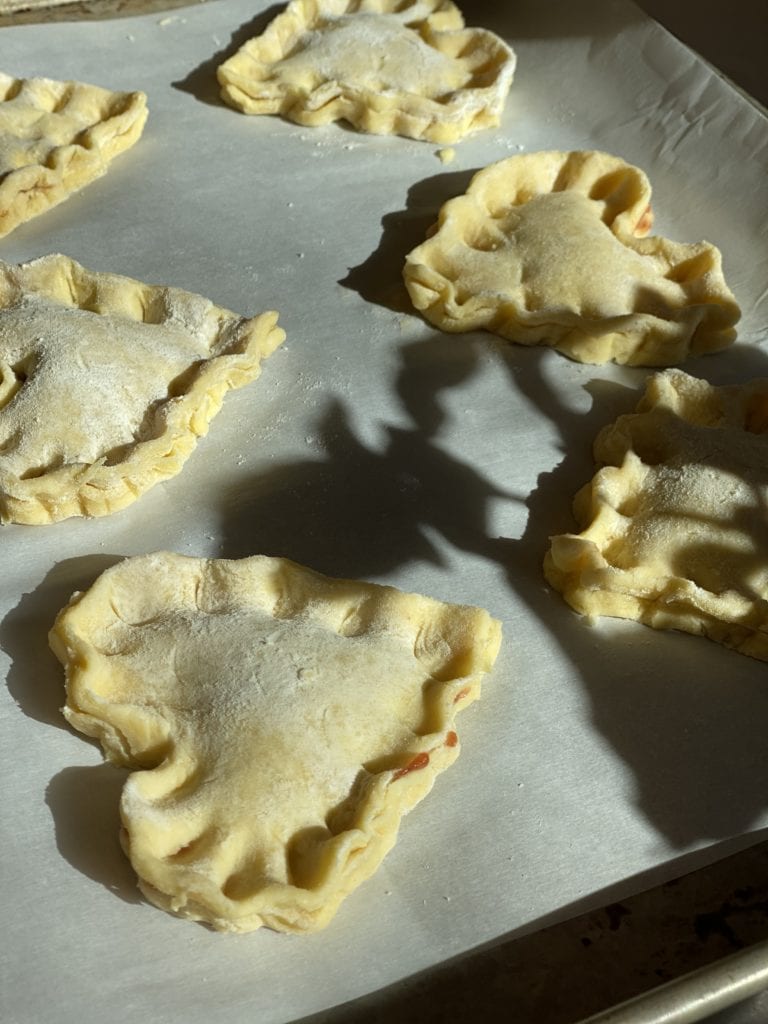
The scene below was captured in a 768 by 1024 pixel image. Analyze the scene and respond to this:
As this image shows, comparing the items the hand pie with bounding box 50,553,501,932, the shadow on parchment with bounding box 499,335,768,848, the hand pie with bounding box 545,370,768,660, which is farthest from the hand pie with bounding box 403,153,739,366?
the hand pie with bounding box 50,553,501,932

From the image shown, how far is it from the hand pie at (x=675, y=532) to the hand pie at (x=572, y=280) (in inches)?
9.0

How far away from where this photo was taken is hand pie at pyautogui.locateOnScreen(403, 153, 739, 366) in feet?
8.22

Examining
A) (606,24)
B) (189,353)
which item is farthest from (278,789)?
(606,24)

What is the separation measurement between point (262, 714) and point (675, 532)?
2.72 feet

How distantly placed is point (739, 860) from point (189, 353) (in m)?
1.41

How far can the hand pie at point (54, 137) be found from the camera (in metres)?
2.71

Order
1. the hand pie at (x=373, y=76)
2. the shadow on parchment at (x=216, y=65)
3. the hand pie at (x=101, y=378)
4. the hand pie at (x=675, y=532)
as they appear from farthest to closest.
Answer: the shadow on parchment at (x=216, y=65) → the hand pie at (x=373, y=76) → the hand pie at (x=101, y=378) → the hand pie at (x=675, y=532)

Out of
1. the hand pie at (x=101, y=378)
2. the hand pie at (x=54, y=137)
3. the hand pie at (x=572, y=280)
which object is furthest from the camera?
the hand pie at (x=54, y=137)

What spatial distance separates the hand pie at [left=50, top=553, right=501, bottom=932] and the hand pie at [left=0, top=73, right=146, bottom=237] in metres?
1.17

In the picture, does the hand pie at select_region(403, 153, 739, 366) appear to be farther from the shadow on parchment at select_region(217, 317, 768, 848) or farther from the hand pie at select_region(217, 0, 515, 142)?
the hand pie at select_region(217, 0, 515, 142)

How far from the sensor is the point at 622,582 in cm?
202

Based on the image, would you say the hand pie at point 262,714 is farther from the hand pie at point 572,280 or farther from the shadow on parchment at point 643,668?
the hand pie at point 572,280

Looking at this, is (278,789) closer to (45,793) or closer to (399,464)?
(45,793)

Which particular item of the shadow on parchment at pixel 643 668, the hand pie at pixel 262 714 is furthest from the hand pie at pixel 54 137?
the hand pie at pixel 262 714
